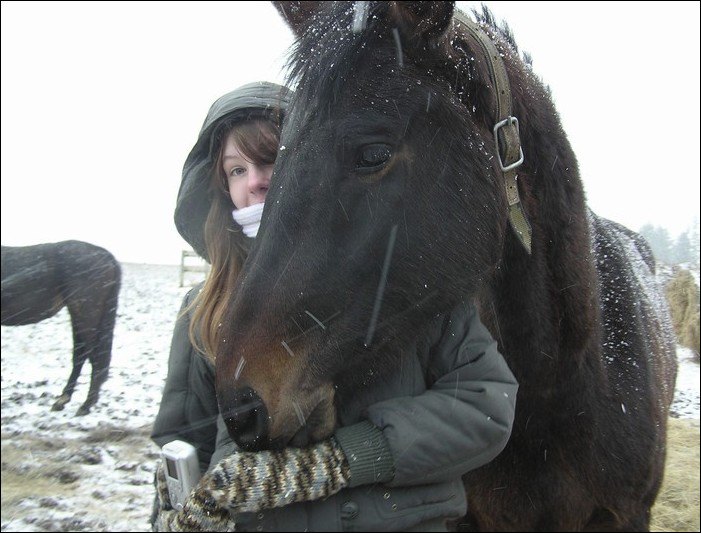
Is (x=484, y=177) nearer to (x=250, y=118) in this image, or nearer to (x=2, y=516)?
(x=250, y=118)

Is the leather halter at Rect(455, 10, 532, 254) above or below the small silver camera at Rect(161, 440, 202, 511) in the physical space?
above

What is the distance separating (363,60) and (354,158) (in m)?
0.34

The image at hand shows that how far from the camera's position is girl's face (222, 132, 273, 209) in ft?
6.26

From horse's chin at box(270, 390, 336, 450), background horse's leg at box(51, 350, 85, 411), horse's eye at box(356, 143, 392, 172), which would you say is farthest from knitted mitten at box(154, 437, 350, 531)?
background horse's leg at box(51, 350, 85, 411)


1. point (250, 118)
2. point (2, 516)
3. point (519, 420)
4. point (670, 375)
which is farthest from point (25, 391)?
point (670, 375)

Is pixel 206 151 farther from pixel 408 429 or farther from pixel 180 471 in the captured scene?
pixel 408 429

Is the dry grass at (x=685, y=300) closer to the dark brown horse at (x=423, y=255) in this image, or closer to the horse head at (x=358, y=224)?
the dark brown horse at (x=423, y=255)

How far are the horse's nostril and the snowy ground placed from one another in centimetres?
261

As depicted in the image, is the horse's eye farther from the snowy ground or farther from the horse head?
the snowy ground

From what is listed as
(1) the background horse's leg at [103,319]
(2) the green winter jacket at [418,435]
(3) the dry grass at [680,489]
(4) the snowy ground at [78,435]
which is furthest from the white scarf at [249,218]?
(1) the background horse's leg at [103,319]

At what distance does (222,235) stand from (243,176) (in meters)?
0.26

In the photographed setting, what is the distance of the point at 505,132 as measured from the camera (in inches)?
65.2

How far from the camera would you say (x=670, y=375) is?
3055 millimetres

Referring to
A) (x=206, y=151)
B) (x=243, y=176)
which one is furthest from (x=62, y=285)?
(x=243, y=176)
